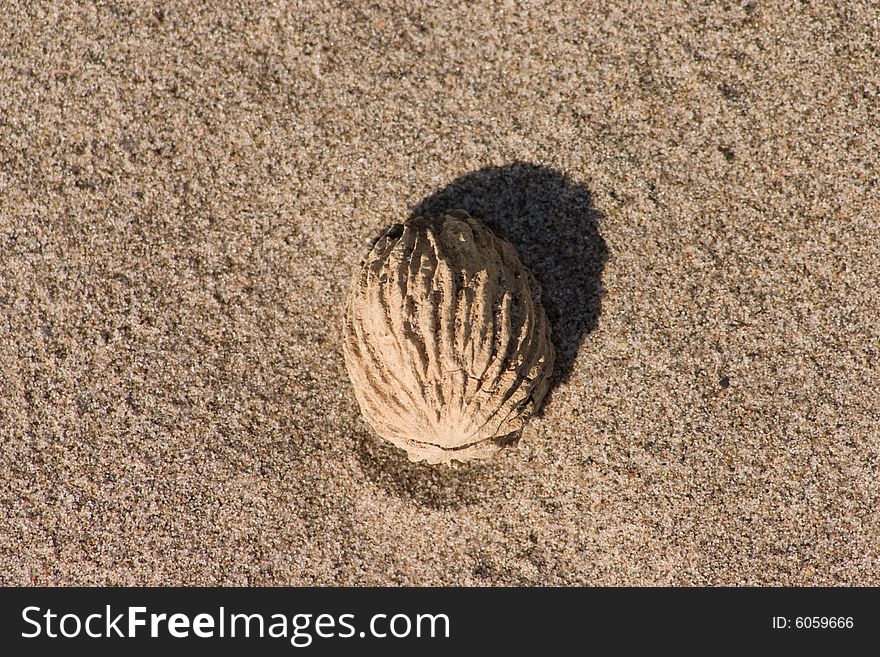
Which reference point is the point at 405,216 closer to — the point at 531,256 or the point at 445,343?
the point at 531,256

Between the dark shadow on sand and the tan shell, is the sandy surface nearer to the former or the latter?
the dark shadow on sand

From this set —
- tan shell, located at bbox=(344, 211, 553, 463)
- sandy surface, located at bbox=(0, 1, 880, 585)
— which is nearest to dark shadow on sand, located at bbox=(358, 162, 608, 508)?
sandy surface, located at bbox=(0, 1, 880, 585)

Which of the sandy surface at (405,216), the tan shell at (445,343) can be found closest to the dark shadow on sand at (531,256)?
the sandy surface at (405,216)

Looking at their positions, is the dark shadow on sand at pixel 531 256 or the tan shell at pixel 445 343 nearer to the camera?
the tan shell at pixel 445 343

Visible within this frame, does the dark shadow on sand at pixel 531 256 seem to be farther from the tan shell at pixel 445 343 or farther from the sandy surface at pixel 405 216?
the tan shell at pixel 445 343
